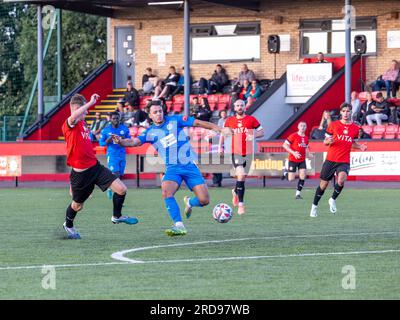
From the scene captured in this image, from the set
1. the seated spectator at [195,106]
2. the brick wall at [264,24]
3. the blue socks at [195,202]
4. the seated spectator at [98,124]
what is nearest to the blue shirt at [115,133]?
the blue socks at [195,202]

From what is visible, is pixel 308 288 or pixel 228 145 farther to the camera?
pixel 228 145

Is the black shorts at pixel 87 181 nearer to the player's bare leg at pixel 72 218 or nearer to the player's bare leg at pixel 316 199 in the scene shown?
the player's bare leg at pixel 72 218

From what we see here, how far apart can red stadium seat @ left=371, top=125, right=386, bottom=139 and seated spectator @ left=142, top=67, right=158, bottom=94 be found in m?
10.5

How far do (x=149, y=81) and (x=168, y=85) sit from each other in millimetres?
1514

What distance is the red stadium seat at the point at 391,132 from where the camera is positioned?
116ft

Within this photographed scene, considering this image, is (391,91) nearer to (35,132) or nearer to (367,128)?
(367,128)

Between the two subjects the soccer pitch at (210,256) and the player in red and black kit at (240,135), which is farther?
the player in red and black kit at (240,135)

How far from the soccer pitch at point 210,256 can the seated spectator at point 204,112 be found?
15.3 meters

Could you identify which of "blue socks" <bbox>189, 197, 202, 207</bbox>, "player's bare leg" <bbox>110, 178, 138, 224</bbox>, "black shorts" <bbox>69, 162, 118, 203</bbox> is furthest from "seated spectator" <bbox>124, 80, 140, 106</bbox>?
"black shorts" <bbox>69, 162, 118, 203</bbox>

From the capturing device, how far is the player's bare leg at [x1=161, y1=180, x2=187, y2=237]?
16.2 meters

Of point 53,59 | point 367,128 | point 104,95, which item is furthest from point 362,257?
point 53,59

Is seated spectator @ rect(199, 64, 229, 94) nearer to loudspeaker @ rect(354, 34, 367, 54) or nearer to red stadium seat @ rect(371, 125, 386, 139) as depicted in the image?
loudspeaker @ rect(354, 34, 367, 54)

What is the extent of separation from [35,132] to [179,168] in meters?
25.6
